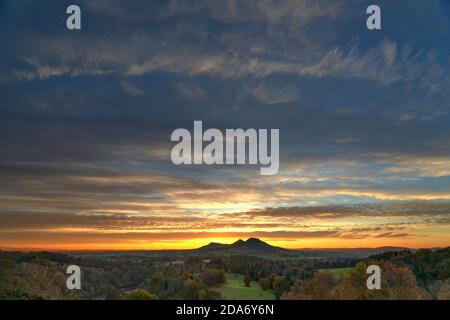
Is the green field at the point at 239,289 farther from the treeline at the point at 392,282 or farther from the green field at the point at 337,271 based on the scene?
the green field at the point at 337,271

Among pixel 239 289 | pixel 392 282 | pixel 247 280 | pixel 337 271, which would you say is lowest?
pixel 392 282

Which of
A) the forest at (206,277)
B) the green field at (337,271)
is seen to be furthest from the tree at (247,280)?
the green field at (337,271)

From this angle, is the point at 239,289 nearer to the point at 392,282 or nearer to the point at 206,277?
the point at 206,277

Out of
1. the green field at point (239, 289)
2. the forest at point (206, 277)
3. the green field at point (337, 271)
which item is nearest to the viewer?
the green field at point (239, 289)

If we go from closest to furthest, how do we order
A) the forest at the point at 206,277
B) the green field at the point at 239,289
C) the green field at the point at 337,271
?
the green field at the point at 239,289
the forest at the point at 206,277
the green field at the point at 337,271

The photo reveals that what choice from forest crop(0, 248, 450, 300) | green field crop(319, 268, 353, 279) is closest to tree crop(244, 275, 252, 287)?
forest crop(0, 248, 450, 300)

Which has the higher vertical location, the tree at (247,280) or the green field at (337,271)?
the tree at (247,280)

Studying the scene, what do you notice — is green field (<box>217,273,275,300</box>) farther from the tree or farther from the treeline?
the treeline

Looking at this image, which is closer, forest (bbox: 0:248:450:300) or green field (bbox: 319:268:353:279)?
forest (bbox: 0:248:450:300)

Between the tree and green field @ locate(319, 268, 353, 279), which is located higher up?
→ the tree

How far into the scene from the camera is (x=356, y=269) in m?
22.2

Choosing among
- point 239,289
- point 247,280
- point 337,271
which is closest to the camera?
point 239,289

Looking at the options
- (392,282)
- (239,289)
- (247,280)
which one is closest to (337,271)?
(392,282)
